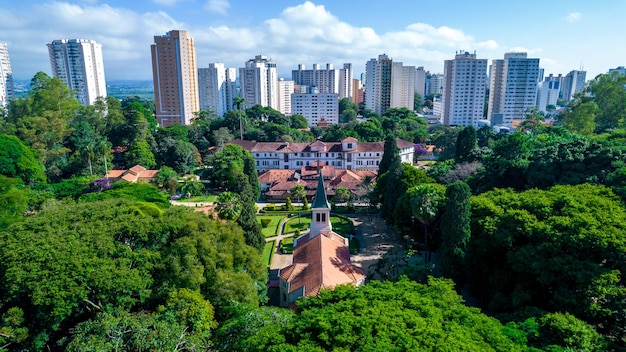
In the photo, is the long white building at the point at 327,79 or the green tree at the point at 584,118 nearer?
the green tree at the point at 584,118

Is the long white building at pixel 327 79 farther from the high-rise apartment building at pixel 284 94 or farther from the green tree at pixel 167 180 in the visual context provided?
the green tree at pixel 167 180

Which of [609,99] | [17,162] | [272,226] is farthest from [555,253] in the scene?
[17,162]

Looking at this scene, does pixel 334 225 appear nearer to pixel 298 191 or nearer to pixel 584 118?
pixel 298 191

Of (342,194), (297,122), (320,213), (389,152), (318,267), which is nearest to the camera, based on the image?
(318,267)

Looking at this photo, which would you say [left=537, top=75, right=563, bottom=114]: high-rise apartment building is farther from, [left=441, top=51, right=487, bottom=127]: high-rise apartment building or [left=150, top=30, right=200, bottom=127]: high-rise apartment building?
[left=150, top=30, right=200, bottom=127]: high-rise apartment building

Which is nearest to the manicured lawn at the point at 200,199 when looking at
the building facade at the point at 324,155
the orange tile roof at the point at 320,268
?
the building facade at the point at 324,155
